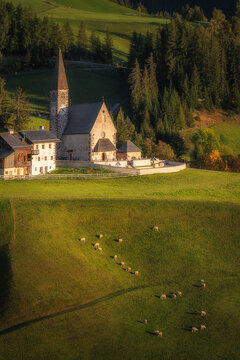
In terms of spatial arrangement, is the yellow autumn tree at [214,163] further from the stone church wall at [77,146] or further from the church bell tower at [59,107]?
the church bell tower at [59,107]

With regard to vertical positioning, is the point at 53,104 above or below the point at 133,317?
above

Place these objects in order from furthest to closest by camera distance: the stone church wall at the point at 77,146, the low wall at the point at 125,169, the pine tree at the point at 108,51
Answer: the pine tree at the point at 108,51 → the stone church wall at the point at 77,146 → the low wall at the point at 125,169

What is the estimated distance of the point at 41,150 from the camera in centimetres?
8150

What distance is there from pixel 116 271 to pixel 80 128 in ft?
135

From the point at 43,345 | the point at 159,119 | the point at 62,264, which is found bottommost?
the point at 43,345

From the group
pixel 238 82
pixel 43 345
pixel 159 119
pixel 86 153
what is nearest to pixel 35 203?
pixel 43 345

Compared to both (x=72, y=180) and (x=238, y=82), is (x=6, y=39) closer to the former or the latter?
(x=238, y=82)

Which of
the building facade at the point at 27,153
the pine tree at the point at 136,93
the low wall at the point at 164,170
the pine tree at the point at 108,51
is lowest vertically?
the low wall at the point at 164,170

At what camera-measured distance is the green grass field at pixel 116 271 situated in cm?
4244

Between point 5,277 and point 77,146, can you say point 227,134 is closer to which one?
point 77,146

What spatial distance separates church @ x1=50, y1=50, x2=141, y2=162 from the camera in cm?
8900

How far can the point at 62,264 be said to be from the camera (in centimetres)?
5091

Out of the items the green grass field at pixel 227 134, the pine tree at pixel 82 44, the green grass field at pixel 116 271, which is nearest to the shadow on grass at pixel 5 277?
the green grass field at pixel 116 271

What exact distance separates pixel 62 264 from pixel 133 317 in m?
8.51
